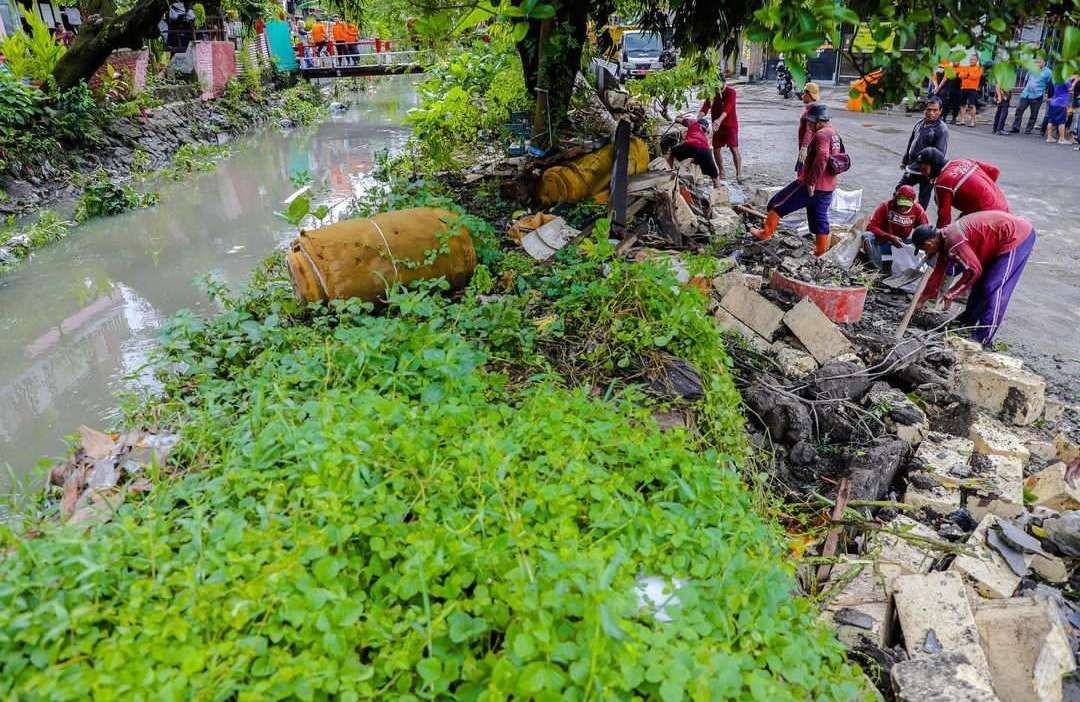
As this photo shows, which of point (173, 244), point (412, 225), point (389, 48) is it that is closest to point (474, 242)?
point (412, 225)

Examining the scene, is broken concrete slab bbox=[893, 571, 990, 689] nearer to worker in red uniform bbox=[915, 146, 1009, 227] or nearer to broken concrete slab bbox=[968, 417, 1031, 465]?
broken concrete slab bbox=[968, 417, 1031, 465]

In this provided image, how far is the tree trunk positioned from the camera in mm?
11711

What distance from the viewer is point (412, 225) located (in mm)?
4609

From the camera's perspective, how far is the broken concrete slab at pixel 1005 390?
4141mm

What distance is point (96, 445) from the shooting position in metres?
2.86

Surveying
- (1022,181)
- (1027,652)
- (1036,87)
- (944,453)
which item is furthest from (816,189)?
(1036,87)

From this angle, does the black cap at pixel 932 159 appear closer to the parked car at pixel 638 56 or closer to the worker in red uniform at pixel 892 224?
the worker in red uniform at pixel 892 224

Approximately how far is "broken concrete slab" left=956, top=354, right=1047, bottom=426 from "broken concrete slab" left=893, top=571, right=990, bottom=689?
6.86 ft

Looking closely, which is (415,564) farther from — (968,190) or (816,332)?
(968,190)

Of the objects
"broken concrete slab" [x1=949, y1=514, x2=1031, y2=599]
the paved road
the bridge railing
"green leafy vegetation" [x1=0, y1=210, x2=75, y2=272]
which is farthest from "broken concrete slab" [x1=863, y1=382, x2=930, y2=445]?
the bridge railing

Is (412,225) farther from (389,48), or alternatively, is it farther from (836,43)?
(389,48)

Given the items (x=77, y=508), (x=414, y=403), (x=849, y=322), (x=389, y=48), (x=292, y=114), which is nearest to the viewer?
(x=77, y=508)

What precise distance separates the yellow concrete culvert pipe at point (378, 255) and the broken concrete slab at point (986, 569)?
332 cm

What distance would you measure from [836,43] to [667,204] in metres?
3.77
